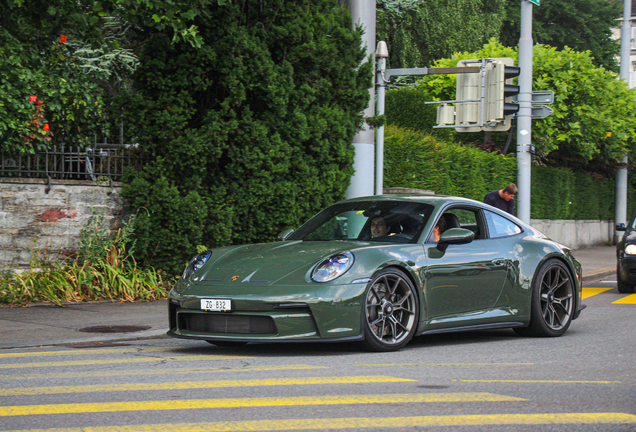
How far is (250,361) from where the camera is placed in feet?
23.3

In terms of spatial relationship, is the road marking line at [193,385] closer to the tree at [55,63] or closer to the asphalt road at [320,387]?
the asphalt road at [320,387]

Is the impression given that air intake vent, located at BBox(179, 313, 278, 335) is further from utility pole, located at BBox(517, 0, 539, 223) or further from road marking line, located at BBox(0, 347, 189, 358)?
utility pole, located at BBox(517, 0, 539, 223)

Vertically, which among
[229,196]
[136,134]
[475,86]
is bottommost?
[229,196]

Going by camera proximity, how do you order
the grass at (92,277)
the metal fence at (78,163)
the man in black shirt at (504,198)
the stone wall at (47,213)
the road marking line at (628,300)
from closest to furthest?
the grass at (92,277), the stone wall at (47,213), the metal fence at (78,163), the road marking line at (628,300), the man in black shirt at (504,198)

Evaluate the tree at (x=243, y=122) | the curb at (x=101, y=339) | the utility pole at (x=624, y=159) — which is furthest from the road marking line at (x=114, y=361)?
the utility pole at (x=624, y=159)

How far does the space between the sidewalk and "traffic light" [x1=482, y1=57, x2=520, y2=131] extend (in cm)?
617

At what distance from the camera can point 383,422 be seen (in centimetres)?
483

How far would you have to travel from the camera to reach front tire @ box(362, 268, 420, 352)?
7.42m

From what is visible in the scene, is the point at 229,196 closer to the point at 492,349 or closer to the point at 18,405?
the point at 492,349

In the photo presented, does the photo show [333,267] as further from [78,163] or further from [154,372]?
[78,163]

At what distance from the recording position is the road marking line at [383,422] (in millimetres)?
4672

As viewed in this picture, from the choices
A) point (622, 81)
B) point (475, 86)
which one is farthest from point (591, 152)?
point (475, 86)

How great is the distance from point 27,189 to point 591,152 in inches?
699

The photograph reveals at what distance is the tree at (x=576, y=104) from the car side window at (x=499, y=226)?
15997 millimetres
